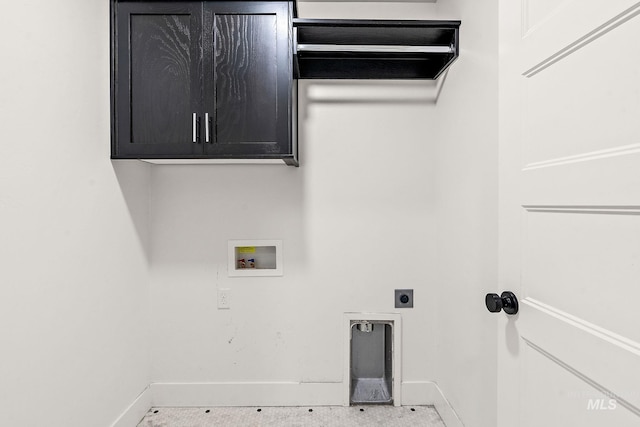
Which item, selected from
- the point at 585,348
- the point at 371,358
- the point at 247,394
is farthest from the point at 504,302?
the point at 247,394

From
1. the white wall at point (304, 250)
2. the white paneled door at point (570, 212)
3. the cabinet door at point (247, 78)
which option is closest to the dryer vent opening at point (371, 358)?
the white wall at point (304, 250)

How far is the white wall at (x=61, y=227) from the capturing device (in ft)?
3.82

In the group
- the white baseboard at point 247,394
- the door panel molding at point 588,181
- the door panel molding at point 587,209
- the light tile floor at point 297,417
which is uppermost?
the door panel molding at point 588,181

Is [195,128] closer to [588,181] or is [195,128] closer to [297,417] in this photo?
[588,181]

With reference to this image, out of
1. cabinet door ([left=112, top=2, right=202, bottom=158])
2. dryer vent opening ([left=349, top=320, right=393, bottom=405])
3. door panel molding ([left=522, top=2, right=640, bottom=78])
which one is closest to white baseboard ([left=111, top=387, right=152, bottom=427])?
dryer vent opening ([left=349, top=320, right=393, bottom=405])

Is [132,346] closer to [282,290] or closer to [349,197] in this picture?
[282,290]

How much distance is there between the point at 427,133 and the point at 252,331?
1538 millimetres

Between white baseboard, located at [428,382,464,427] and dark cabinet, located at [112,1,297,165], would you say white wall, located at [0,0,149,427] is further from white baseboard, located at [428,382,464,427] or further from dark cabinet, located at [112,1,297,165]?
white baseboard, located at [428,382,464,427]

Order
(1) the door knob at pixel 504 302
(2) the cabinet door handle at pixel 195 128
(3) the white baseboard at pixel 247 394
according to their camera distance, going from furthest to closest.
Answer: (3) the white baseboard at pixel 247 394
(2) the cabinet door handle at pixel 195 128
(1) the door knob at pixel 504 302

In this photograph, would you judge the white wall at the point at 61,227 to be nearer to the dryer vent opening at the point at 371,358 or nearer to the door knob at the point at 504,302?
the dryer vent opening at the point at 371,358

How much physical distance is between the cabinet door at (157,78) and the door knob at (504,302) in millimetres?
1343

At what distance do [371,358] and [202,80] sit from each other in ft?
5.93

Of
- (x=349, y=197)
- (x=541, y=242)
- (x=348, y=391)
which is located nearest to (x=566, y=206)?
(x=541, y=242)

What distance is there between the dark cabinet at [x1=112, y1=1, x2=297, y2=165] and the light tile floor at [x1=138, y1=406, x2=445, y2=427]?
1.41m
